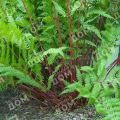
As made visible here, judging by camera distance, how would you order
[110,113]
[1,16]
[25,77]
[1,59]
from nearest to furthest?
[110,113]
[1,59]
[25,77]
[1,16]

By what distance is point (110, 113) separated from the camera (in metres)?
0.69

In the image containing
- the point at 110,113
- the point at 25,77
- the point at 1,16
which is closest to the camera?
the point at 110,113

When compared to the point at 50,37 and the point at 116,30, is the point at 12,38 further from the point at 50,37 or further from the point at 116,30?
the point at 116,30

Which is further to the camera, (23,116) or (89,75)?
(23,116)

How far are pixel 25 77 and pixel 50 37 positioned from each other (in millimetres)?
275

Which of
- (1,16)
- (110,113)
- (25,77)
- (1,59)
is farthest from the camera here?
(1,16)

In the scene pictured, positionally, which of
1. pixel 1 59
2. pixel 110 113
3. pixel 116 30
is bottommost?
pixel 110 113

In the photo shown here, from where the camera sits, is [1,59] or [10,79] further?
[10,79]

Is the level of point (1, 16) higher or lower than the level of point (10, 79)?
higher

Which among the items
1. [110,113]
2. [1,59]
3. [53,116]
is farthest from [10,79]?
[110,113]

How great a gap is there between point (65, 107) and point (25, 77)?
36 centimetres

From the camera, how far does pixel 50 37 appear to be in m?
1.00

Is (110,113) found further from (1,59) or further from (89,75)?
(1,59)

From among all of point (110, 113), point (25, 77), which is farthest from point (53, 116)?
point (110, 113)
